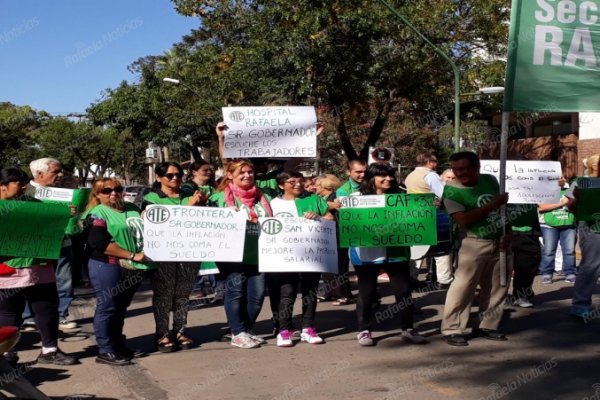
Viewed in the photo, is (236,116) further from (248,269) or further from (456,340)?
(456,340)

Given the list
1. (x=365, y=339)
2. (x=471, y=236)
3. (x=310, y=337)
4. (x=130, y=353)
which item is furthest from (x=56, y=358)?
(x=471, y=236)

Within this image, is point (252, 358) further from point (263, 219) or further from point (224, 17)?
point (224, 17)

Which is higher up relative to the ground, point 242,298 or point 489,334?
point 242,298

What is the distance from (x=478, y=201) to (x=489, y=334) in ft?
4.37

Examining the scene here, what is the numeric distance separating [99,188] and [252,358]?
6.46ft

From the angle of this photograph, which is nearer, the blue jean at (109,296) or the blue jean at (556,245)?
the blue jean at (109,296)

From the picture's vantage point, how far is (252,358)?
623cm

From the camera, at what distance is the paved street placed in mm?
5242

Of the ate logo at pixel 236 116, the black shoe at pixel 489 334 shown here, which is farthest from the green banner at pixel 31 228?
the black shoe at pixel 489 334

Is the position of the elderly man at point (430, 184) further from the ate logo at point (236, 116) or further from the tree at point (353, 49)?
the tree at point (353, 49)

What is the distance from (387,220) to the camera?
6578 millimetres

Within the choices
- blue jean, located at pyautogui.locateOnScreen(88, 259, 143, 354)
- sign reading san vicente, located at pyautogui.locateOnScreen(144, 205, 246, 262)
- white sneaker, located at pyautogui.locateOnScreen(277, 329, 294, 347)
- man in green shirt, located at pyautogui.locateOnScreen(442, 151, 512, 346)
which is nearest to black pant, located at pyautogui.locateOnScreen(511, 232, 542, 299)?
man in green shirt, located at pyautogui.locateOnScreen(442, 151, 512, 346)

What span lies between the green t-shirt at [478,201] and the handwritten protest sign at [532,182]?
1539mm

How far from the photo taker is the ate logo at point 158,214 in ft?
20.1
